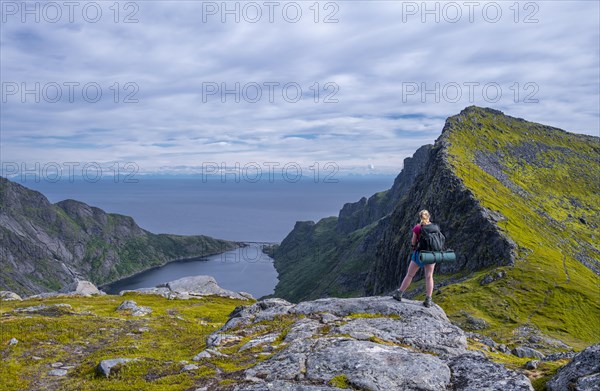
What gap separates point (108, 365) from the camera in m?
22.0

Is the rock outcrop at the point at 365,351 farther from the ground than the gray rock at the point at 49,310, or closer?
farther from the ground

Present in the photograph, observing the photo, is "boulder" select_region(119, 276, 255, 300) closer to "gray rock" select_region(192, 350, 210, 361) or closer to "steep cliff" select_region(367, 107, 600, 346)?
"steep cliff" select_region(367, 107, 600, 346)

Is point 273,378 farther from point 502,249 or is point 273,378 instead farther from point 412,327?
point 502,249

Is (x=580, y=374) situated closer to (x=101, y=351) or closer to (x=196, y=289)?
(x=101, y=351)

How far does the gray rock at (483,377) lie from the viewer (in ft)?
50.7

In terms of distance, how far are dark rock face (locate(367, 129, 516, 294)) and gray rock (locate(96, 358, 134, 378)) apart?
293 feet

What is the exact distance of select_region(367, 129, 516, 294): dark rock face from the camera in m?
99.9

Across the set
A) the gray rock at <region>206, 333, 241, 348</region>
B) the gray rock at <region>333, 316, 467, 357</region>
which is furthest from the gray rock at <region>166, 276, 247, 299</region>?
the gray rock at <region>333, 316, 467, 357</region>

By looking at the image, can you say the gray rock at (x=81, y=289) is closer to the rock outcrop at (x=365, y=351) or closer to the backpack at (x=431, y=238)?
the rock outcrop at (x=365, y=351)

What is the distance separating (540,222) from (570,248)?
1243 centimetres

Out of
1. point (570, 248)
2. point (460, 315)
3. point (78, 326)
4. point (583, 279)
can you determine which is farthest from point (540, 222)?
point (78, 326)

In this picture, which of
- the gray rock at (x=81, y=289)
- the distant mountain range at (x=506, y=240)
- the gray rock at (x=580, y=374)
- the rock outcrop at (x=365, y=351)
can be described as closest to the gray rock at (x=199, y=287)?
the gray rock at (x=81, y=289)

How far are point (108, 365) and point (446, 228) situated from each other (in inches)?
4266

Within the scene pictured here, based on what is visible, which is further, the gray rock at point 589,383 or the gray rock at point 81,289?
the gray rock at point 81,289
